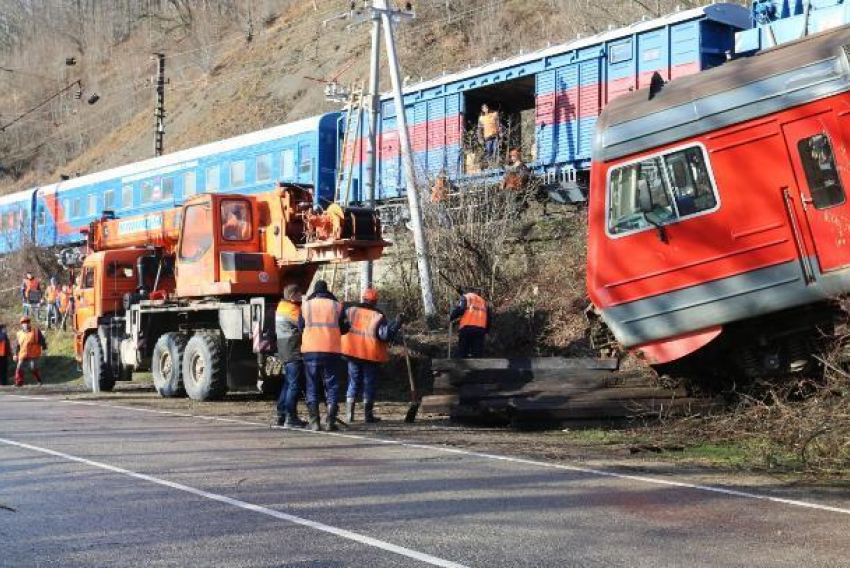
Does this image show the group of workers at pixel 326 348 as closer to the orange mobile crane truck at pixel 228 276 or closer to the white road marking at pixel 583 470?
the white road marking at pixel 583 470

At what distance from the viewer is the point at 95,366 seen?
767 inches

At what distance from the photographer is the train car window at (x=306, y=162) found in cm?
2666

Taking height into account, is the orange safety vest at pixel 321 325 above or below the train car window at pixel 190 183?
below

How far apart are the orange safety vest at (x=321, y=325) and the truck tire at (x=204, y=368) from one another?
4360 millimetres

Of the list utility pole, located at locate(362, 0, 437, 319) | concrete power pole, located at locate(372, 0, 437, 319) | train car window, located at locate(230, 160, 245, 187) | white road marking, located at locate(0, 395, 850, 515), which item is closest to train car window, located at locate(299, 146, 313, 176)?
train car window, located at locate(230, 160, 245, 187)

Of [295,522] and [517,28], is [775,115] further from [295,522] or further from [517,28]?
[517,28]

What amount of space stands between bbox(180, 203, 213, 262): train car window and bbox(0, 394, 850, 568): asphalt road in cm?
656

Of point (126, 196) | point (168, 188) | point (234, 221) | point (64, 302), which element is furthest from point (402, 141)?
point (126, 196)

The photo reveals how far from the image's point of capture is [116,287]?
19.7 meters

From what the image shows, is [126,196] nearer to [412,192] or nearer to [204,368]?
[412,192]

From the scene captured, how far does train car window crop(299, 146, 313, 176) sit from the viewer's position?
26.7m

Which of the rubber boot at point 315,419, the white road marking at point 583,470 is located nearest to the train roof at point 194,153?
the white road marking at point 583,470

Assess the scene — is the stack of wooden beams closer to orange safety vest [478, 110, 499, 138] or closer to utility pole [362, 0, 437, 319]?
utility pole [362, 0, 437, 319]

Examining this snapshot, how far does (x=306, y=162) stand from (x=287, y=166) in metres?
0.74
